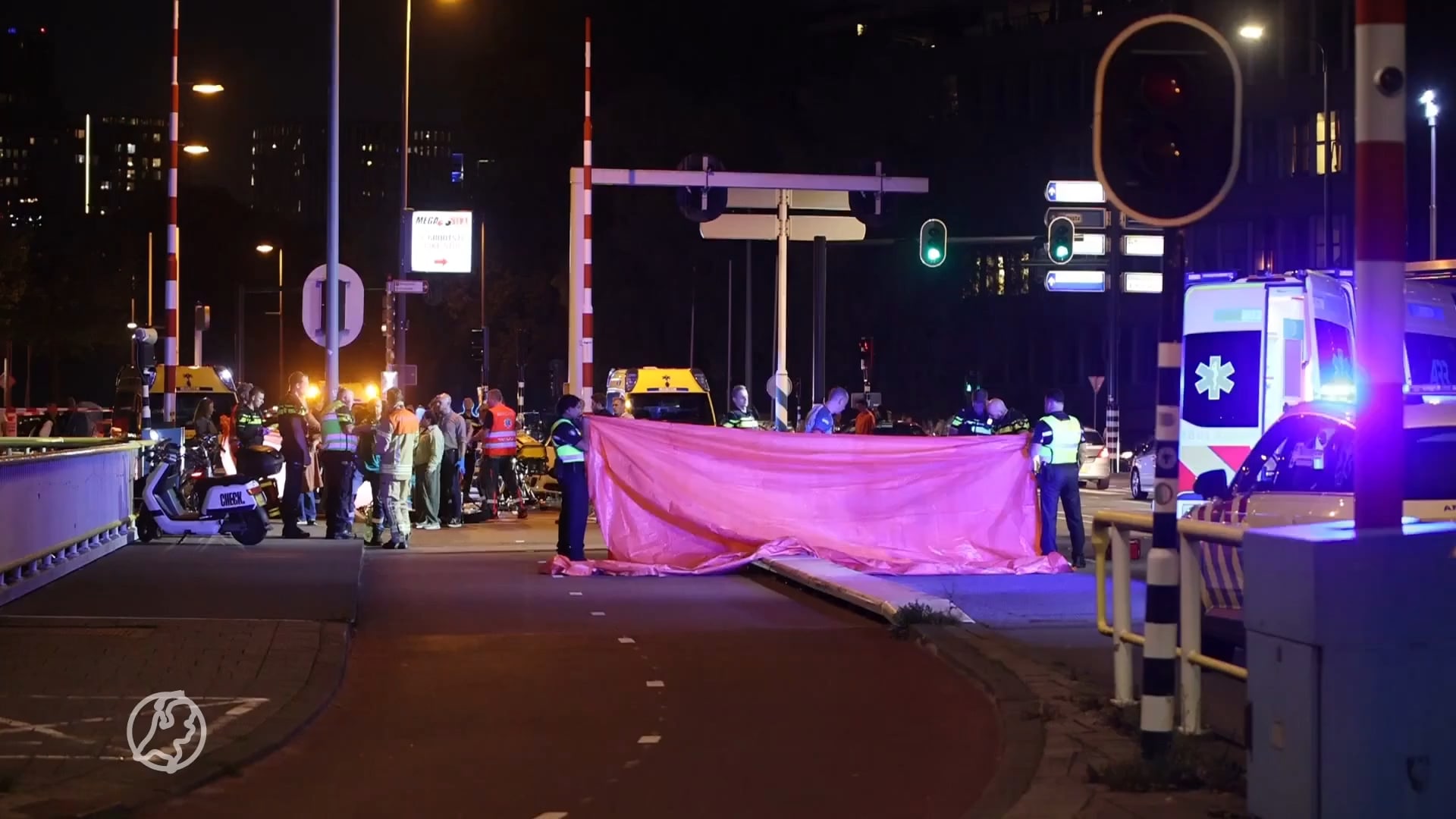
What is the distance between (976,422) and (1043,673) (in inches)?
413

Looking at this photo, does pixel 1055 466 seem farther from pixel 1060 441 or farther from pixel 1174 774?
pixel 1174 774

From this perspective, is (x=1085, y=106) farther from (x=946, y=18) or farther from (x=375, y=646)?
(x=375, y=646)

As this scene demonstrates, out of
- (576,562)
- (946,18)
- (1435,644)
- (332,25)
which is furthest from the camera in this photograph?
(946,18)

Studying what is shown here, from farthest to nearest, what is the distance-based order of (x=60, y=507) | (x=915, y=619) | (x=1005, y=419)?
(x=1005, y=419) → (x=60, y=507) → (x=915, y=619)

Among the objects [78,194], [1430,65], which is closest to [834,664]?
[1430,65]

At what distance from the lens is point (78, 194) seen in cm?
9612

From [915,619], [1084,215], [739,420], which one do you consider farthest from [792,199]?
[915,619]

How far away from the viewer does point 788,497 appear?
58.6 feet

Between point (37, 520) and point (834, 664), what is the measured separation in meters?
7.09

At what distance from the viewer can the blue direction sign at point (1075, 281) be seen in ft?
110

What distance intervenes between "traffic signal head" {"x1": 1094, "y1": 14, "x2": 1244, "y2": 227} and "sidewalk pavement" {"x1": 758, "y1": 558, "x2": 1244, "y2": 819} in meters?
2.46

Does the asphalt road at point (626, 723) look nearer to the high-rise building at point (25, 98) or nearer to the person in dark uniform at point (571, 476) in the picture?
the person in dark uniform at point (571, 476)

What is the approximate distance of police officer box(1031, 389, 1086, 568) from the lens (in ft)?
59.3

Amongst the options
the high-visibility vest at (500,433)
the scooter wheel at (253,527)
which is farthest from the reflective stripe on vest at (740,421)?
the scooter wheel at (253,527)
